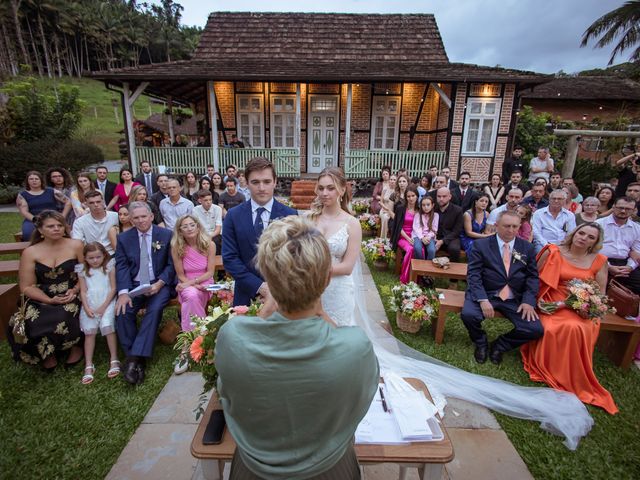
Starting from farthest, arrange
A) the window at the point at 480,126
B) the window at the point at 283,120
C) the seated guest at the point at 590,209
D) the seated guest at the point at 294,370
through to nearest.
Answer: the window at the point at 283,120 → the window at the point at 480,126 → the seated guest at the point at 590,209 → the seated guest at the point at 294,370

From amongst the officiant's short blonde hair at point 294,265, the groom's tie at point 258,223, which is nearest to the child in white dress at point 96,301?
the groom's tie at point 258,223

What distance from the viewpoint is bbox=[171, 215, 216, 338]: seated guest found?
4.04 m

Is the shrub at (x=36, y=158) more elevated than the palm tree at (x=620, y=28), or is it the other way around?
the palm tree at (x=620, y=28)

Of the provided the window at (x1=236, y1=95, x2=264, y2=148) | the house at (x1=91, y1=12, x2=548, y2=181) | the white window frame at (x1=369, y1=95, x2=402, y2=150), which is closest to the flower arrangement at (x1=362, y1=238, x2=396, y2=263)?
the house at (x1=91, y1=12, x2=548, y2=181)

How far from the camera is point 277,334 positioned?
1108mm

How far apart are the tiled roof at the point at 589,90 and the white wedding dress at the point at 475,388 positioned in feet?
64.8

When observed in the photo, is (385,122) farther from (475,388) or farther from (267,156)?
(475,388)

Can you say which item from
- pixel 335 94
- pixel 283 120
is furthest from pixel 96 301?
pixel 335 94

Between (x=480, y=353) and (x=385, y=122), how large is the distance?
41.6 feet

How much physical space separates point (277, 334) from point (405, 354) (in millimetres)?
3147

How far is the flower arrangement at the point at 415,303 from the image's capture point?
4.25m

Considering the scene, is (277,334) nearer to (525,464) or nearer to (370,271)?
(525,464)

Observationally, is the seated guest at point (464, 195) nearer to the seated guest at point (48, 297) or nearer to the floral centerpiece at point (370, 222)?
the floral centerpiece at point (370, 222)

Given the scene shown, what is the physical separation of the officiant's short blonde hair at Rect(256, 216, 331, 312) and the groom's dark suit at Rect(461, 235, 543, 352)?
3.38 m
